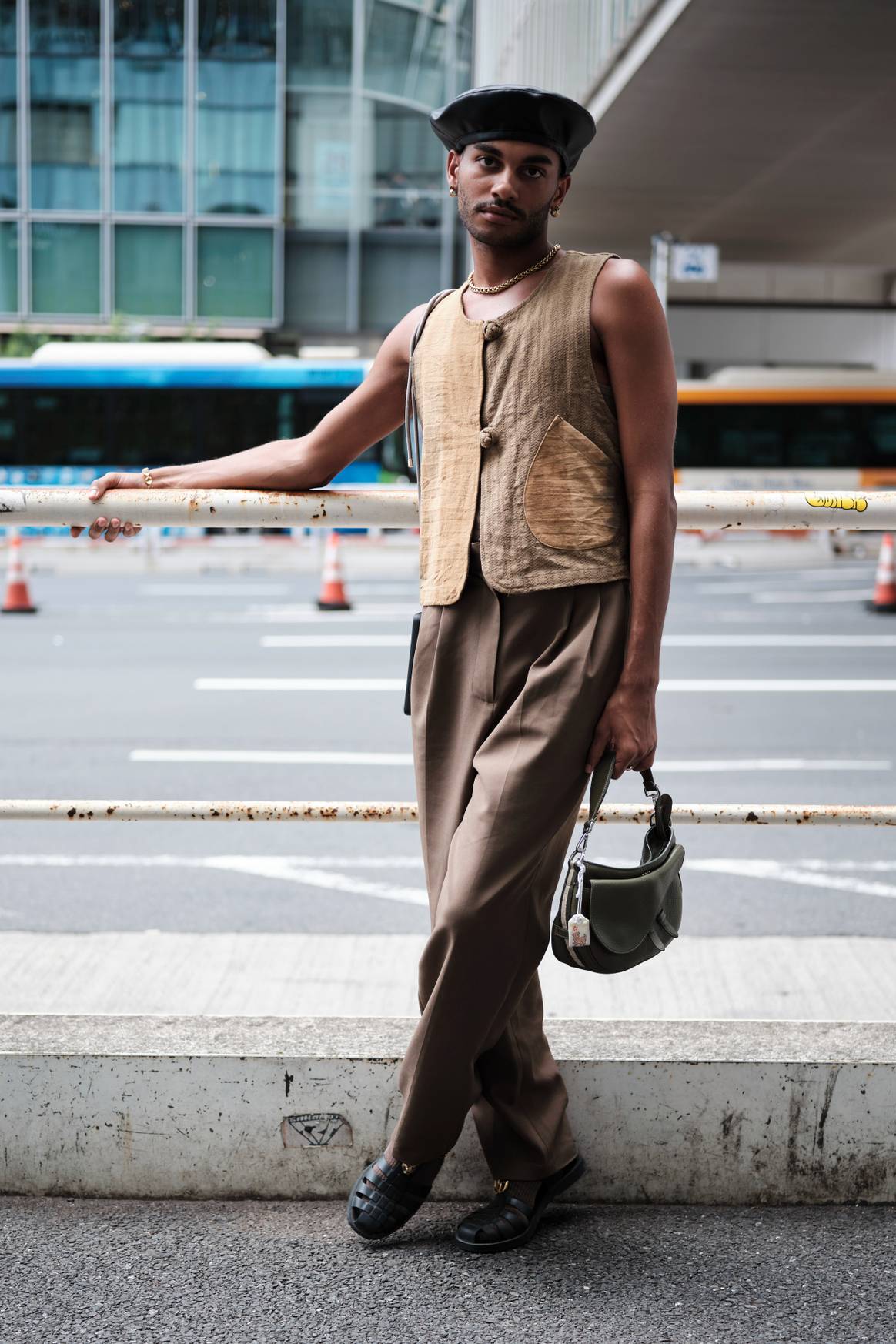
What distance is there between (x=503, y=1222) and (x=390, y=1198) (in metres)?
0.20

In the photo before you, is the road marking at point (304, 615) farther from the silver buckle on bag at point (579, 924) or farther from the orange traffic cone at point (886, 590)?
the silver buckle on bag at point (579, 924)

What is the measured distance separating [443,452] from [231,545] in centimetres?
2048

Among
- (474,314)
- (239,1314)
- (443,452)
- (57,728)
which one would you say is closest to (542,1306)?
(239,1314)

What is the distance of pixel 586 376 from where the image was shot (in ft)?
7.68

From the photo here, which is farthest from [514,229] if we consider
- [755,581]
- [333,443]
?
[755,581]

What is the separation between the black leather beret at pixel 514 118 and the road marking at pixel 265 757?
17.9 feet

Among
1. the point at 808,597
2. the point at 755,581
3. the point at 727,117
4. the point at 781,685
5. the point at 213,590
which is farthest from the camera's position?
the point at 755,581

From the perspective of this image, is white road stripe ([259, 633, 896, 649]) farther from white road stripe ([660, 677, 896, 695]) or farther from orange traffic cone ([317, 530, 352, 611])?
orange traffic cone ([317, 530, 352, 611])

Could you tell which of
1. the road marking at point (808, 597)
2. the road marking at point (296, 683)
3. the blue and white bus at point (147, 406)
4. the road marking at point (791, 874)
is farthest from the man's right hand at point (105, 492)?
the blue and white bus at point (147, 406)

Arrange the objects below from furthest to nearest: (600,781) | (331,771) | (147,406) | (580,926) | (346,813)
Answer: (147,406)
(331,771)
(346,813)
(600,781)
(580,926)

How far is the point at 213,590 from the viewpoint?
17.3 meters

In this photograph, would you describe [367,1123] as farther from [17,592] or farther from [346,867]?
[17,592]

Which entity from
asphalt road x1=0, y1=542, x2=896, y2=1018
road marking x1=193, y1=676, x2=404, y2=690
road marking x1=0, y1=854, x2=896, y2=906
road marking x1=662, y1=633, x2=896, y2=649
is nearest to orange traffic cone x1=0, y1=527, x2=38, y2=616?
asphalt road x1=0, y1=542, x2=896, y2=1018

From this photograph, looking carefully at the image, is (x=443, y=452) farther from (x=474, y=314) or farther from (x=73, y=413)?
(x=73, y=413)
